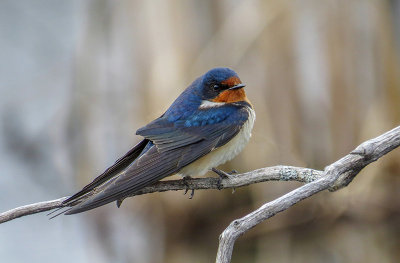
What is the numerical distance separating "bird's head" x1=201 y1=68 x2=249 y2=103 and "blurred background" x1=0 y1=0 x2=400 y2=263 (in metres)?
1.86

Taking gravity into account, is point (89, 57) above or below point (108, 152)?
above

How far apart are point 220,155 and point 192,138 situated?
0.33 ft

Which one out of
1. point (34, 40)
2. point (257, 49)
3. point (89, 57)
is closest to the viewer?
point (257, 49)

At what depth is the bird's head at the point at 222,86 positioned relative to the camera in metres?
2.19

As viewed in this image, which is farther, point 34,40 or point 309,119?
point 34,40

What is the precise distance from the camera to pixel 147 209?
4.75m

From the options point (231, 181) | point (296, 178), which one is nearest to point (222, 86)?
point (231, 181)

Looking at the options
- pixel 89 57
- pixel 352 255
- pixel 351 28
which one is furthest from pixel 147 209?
pixel 351 28

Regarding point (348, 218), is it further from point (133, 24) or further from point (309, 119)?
point (133, 24)

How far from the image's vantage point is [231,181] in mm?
1821

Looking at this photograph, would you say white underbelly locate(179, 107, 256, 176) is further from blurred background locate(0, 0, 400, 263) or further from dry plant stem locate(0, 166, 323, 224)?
blurred background locate(0, 0, 400, 263)

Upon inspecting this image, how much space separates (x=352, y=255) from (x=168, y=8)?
201cm

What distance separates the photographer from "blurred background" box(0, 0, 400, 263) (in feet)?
14.4

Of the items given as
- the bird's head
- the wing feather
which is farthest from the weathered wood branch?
the bird's head
